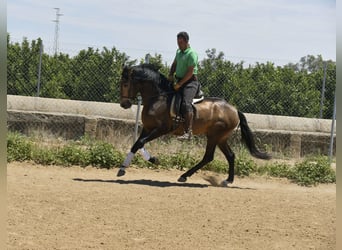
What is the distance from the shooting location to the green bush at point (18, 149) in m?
11.0

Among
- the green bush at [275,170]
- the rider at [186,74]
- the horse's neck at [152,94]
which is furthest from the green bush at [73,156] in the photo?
the green bush at [275,170]

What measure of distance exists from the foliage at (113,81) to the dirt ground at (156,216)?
8.27m

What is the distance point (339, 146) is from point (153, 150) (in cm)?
1038

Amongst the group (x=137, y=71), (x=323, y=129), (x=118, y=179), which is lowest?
(x=118, y=179)

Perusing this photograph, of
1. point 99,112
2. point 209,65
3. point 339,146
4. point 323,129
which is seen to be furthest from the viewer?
point 209,65

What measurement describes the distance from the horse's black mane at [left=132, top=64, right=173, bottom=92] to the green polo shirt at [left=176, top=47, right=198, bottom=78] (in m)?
0.35

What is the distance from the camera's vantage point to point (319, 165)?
11797 mm

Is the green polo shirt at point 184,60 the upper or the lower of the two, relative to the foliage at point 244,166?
upper

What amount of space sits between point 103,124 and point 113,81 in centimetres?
442

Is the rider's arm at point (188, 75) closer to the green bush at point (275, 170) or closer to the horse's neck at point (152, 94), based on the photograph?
the horse's neck at point (152, 94)

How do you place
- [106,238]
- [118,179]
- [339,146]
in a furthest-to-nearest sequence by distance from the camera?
[118,179] < [106,238] < [339,146]

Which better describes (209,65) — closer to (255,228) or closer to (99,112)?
(99,112)

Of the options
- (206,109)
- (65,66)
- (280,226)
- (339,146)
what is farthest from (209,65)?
(339,146)

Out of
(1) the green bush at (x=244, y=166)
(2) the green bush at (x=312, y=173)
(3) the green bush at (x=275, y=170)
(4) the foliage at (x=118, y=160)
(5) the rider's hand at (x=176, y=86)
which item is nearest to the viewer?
(5) the rider's hand at (x=176, y=86)
